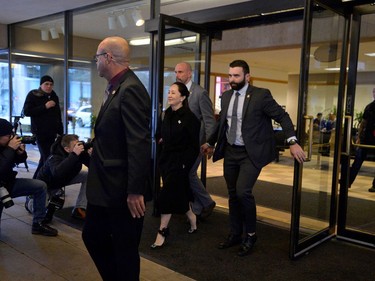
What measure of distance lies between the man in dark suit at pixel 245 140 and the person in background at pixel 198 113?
0.34 m

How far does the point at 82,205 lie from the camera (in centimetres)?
414

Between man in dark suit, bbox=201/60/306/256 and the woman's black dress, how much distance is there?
266mm

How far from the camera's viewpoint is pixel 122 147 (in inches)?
80.0

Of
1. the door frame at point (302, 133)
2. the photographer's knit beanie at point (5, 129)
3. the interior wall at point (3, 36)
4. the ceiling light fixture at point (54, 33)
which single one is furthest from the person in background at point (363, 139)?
the interior wall at point (3, 36)

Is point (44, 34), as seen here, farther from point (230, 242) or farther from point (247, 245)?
point (247, 245)

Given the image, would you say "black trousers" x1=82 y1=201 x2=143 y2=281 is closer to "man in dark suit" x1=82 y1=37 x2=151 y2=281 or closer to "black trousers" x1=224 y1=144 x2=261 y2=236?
"man in dark suit" x1=82 y1=37 x2=151 y2=281

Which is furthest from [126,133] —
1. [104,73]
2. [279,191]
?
[279,191]

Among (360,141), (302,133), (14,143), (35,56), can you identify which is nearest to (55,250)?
(14,143)

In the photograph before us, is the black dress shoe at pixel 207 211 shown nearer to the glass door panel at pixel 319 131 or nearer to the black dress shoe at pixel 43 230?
the glass door panel at pixel 319 131

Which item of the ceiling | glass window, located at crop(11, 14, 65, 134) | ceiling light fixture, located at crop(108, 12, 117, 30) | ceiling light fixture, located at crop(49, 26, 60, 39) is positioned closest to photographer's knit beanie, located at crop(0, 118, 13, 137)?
the ceiling

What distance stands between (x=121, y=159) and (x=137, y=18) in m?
4.04

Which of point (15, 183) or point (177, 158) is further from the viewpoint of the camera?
point (15, 183)

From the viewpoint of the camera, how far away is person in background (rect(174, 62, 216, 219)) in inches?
150

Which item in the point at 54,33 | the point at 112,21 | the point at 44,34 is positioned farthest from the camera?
the point at 44,34
